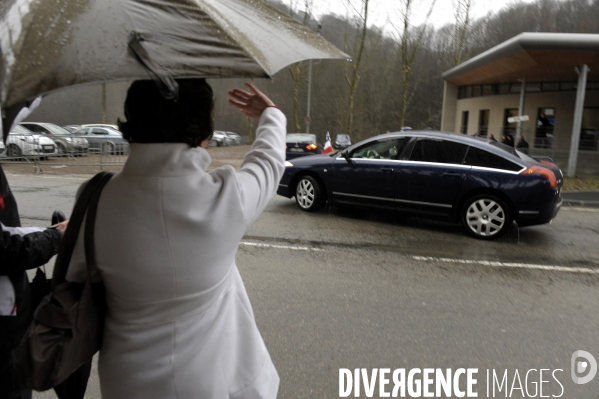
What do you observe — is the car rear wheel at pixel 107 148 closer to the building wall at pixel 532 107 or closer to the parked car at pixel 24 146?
the parked car at pixel 24 146

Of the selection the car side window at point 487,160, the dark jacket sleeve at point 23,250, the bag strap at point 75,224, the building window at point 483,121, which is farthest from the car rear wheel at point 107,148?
the building window at point 483,121

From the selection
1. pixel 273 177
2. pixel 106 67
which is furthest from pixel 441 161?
pixel 106 67

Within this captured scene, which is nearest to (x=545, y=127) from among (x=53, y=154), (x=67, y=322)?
(x=53, y=154)

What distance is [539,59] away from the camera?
18359 mm

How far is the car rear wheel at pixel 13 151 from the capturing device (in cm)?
1755

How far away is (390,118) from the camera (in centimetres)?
5256

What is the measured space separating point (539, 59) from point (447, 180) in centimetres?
1305

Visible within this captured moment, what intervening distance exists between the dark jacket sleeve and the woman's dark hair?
0.63 metres

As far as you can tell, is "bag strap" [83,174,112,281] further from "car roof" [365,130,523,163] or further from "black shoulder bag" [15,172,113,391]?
"car roof" [365,130,523,163]

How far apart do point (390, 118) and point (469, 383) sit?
50.6 m

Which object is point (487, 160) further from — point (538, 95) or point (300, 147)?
point (538, 95)

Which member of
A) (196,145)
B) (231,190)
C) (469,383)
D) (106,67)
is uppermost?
(106,67)

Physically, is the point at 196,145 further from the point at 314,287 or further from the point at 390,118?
the point at 390,118

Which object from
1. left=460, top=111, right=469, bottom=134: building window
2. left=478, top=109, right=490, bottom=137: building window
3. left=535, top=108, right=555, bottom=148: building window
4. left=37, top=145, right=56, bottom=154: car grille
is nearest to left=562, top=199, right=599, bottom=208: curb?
left=535, top=108, right=555, bottom=148: building window
